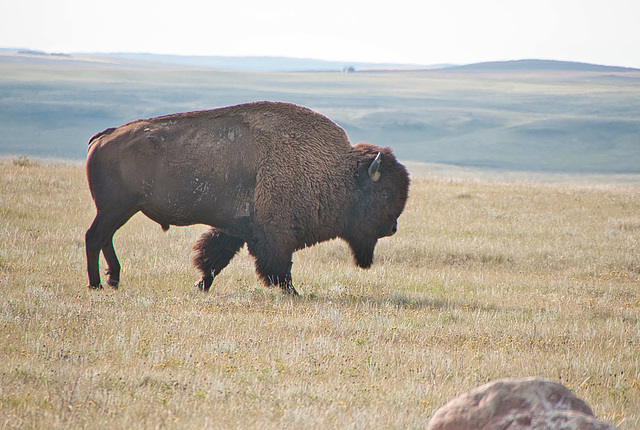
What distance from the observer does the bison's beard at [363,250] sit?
8742 mm

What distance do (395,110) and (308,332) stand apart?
9012 cm

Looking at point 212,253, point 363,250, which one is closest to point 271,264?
point 212,253

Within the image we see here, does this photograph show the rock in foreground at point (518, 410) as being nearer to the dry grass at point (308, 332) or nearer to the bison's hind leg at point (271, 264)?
the dry grass at point (308, 332)

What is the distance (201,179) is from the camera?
7855mm

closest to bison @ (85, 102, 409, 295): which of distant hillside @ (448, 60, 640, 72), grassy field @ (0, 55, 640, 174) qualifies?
grassy field @ (0, 55, 640, 174)

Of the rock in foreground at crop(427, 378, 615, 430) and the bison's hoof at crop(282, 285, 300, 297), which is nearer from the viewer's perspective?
the rock in foreground at crop(427, 378, 615, 430)

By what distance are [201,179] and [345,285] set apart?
2.33 metres

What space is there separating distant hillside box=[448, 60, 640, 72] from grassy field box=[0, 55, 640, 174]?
43.9 m

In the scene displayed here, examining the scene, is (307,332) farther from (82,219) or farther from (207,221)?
(82,219)

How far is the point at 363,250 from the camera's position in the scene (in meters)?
8.79

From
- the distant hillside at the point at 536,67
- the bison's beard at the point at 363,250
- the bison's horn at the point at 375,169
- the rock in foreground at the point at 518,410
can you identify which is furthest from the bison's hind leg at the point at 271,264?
the distant hillside at the point at 536,67

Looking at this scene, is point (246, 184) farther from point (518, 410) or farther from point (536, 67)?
point (536, 67)

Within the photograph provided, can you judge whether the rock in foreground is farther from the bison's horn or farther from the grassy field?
the grassy field

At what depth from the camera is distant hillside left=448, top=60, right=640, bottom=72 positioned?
179m
